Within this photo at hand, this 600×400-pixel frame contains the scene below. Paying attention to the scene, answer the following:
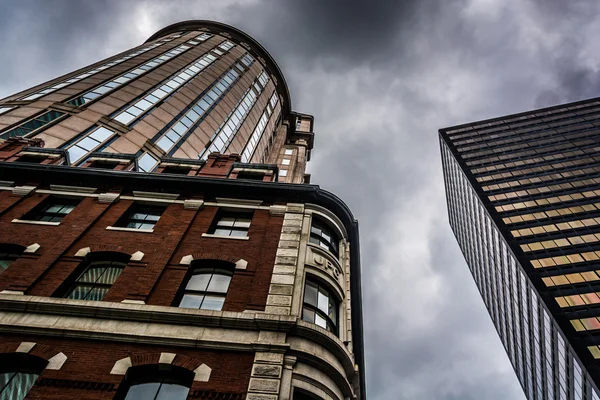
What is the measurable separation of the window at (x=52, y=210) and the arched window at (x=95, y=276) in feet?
14.0

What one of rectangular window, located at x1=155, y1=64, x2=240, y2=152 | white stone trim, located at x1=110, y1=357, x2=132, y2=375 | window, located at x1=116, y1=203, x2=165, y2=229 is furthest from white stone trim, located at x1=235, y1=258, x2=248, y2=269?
rectangular window, located at x1=155, y1=64, x2=240, y2=152

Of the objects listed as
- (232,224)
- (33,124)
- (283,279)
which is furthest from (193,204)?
(33,124)

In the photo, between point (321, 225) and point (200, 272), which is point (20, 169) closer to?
point (200, 272)

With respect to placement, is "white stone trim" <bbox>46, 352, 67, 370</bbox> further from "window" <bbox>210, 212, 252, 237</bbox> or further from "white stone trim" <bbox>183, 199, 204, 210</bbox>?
"white stone trim" <bbox>183, 199, 204, 210</bbox>

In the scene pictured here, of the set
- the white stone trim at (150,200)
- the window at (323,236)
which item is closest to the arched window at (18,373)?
the white stone trim at (150,200)

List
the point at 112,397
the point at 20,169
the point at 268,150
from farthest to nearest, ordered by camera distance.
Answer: the point at 268,150, the point at 20,169, the point at 112,397

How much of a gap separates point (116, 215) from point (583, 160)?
3428 inches

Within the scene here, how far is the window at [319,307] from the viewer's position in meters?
13.9

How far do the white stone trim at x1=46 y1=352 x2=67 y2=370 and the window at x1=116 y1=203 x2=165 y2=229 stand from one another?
24.4 feet

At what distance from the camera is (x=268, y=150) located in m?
66.8

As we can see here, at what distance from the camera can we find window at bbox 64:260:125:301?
14.1 metres

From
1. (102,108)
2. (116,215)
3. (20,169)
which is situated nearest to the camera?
(116,215)

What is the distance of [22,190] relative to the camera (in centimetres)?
1955

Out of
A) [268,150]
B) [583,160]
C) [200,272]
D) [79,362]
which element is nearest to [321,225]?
[200,272]
